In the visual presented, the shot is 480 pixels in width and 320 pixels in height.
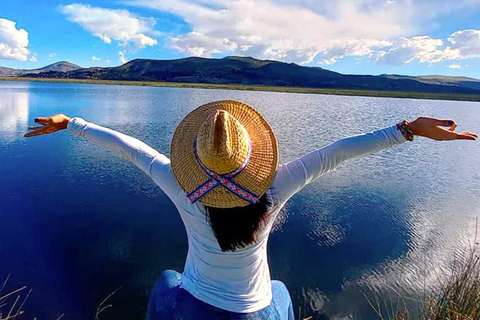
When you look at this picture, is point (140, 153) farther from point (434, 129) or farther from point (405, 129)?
point (434, 129)

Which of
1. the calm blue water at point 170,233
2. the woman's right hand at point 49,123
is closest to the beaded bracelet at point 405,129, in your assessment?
the woman's right hand at point 49,123

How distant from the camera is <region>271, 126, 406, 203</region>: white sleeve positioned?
1720mm

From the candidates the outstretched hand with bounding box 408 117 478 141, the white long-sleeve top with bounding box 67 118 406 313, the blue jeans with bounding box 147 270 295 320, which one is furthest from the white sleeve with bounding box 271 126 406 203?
the blue jeans with bounding box 147 270 295 320

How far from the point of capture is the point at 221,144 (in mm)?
1447

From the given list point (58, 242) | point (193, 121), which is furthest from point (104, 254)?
point (193, 121)

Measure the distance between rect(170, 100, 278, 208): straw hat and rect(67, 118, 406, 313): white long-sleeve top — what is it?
13 cm

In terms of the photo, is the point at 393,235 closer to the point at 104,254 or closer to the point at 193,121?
the point at 104,254

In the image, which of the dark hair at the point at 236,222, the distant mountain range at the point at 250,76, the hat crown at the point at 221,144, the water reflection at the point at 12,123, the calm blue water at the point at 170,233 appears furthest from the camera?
the distant mountain range at the point at 250,76

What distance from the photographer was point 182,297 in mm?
1876

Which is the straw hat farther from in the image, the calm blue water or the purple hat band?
the calm blue water

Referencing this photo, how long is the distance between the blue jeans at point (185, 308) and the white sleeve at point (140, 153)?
1.63 ft

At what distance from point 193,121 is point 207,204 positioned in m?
0.41

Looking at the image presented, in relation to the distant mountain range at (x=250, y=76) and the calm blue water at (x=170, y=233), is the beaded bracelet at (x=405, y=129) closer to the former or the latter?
the calm blue water at (x=170, y=233)

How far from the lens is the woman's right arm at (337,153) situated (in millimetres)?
1722
